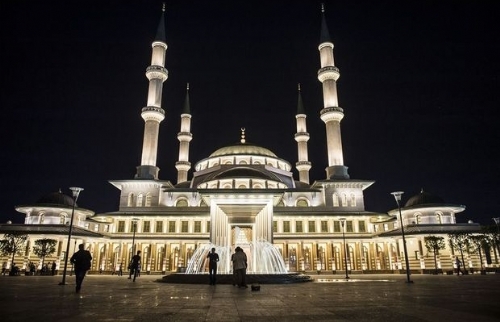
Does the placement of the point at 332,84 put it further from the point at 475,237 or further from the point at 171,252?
the point at 171,252

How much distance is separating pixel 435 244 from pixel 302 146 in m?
28.6

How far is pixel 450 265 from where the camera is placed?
36188 mm

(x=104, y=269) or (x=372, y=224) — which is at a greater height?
(x=372, y=224)

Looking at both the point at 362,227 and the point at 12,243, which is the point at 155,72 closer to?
the point at 12,243

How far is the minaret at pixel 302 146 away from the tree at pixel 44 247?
3741cm

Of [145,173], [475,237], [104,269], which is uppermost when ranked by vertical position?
[145,173]

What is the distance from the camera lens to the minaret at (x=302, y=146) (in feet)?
190

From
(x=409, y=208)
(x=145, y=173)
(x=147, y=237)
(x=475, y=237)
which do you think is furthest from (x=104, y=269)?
(x=475, y=237)

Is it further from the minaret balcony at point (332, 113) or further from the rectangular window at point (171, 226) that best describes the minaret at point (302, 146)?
the rectangular window at point (171, 226)

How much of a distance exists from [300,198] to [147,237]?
20.1 meters

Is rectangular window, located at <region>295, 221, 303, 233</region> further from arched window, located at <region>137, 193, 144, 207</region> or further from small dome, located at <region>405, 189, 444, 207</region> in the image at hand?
arched window, located at <region>137, 193, 144, 207</region>

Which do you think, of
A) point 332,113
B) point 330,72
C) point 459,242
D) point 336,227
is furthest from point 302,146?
point 459,242

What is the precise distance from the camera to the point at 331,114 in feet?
149

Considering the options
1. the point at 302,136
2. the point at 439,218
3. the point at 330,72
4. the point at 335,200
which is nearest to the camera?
the point at 439,218
